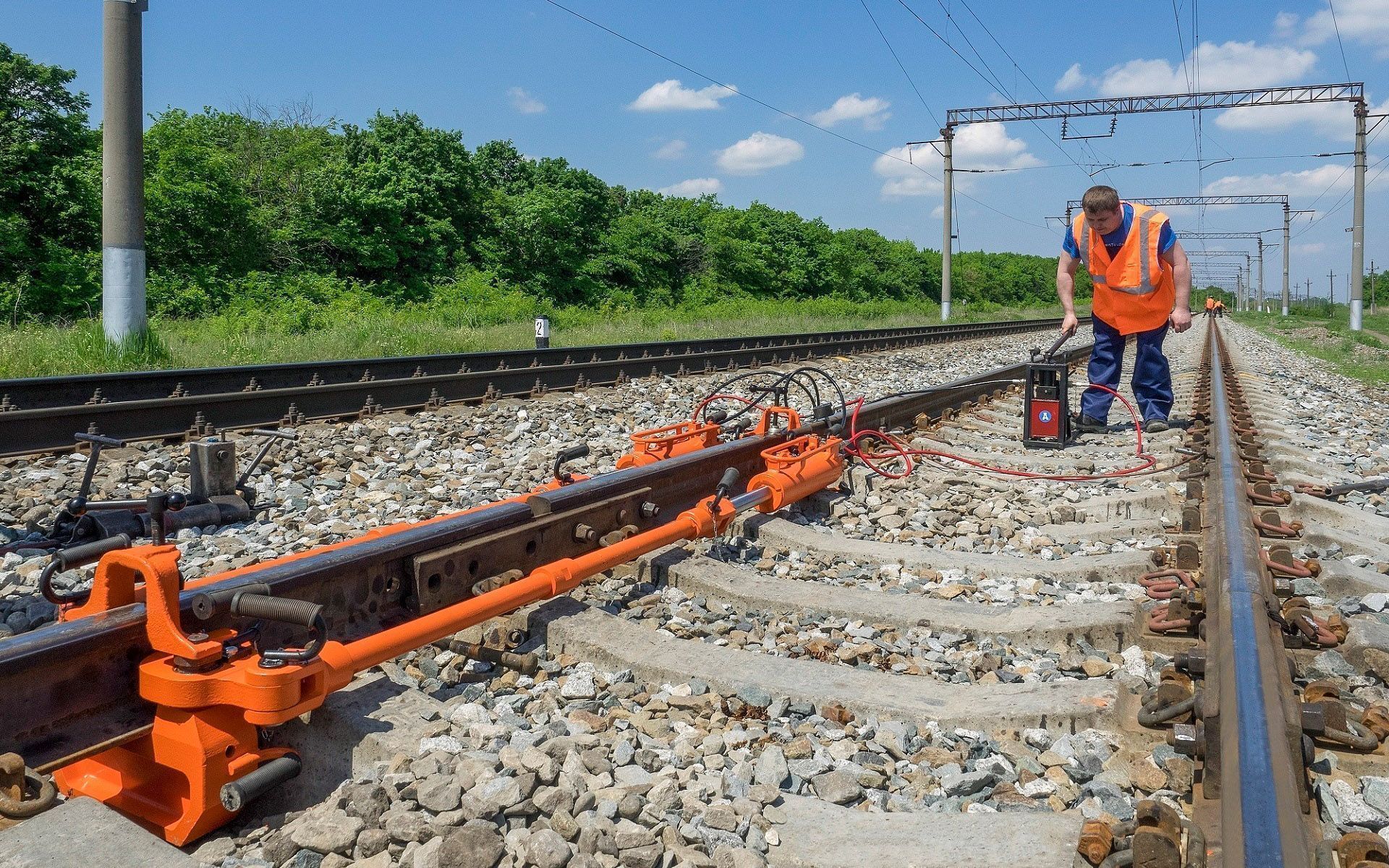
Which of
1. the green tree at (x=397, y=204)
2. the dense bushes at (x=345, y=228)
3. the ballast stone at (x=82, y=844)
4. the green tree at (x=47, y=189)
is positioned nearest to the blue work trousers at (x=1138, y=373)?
the ballast stone at (x=82, y=844)

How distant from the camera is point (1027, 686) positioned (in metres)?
2.55

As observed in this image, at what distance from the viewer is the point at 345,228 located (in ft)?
89.1

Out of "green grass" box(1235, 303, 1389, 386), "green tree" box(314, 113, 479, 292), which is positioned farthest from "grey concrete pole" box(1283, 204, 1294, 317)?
"green tree" box(314, 113, 479, 292)

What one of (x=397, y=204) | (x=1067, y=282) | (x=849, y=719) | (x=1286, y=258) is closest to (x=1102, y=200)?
(x=1067, y=282)

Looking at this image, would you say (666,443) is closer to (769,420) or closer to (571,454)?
(769,420)

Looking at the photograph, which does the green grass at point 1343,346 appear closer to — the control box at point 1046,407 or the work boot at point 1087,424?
the work boot at point 1087,424

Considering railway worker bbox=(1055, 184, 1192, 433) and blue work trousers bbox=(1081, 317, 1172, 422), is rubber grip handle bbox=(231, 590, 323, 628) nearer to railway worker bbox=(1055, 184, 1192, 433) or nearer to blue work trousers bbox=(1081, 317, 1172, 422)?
railway worker bbox=(1055, 184, 1192, 433)

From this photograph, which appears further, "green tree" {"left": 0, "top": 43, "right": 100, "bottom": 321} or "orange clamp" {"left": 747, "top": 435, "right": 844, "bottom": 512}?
"green tree" {"left": 0, "top": 43, "right": 100, "bottom": 321}

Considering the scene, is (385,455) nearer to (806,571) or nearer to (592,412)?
(592,412)

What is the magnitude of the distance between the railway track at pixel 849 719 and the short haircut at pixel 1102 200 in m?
3.19

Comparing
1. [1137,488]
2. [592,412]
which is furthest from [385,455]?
[1137,488]

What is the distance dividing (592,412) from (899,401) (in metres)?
2.65

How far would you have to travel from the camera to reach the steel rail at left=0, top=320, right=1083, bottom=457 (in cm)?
616

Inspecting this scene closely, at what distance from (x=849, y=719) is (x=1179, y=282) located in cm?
540
